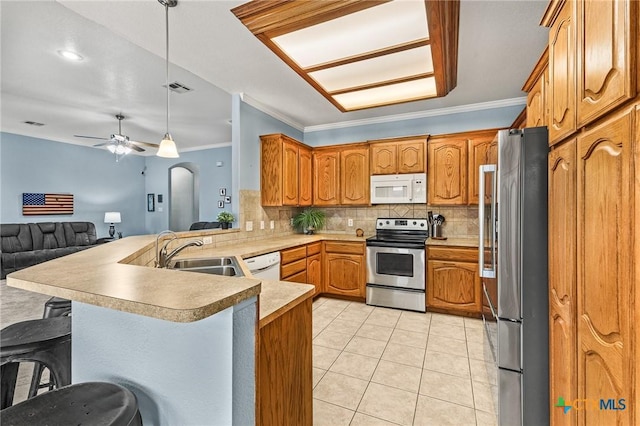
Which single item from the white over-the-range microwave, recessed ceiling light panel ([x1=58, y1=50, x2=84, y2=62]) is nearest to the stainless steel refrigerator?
the white over-the-range microwave

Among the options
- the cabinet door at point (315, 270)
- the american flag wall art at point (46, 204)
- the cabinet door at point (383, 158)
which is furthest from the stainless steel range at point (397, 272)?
the american flag wall art at point (46, 204)

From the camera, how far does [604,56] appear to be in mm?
914

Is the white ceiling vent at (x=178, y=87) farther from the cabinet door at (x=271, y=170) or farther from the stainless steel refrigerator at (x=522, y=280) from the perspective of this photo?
the stainless steel refrigerator at (x=522, y=280)

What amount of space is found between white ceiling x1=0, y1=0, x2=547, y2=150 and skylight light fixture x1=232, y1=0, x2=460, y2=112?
0.75 feet

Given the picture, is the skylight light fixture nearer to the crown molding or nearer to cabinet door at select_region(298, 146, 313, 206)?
the crown molding

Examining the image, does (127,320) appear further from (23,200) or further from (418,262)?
(23,200)

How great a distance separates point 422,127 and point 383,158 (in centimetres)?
76

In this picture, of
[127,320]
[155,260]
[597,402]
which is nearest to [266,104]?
[155,260]

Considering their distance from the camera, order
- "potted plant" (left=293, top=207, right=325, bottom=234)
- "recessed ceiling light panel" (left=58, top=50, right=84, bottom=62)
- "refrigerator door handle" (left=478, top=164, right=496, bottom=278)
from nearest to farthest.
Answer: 1. "refrigerator door handle" (left=478, top=164, right=496, bottom=278)
2. "recessed ceiling light panel" (left=58, top=50, right=84, bottom=62)
3. "potted plant" (left=293, top=207, right=325, bottom=234)

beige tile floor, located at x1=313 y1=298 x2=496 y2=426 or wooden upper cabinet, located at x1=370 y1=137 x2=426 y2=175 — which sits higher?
wooden upper cabinet, located at x1=370 y1=137 x2=426 y2=175

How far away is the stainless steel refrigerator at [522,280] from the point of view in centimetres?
150

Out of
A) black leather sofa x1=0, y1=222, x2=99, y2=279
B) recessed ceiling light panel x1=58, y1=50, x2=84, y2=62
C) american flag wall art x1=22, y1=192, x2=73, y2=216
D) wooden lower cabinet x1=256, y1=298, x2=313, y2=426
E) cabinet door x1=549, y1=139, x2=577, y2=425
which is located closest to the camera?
wooden lower cabinet x1=256, y1=298, x2=313, y2=426

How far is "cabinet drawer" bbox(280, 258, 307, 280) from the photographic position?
3.31 m

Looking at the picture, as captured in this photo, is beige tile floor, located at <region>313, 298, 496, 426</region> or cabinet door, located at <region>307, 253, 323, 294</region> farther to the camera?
cabinet door, located at <region>307, 253, 323, 294</region>
